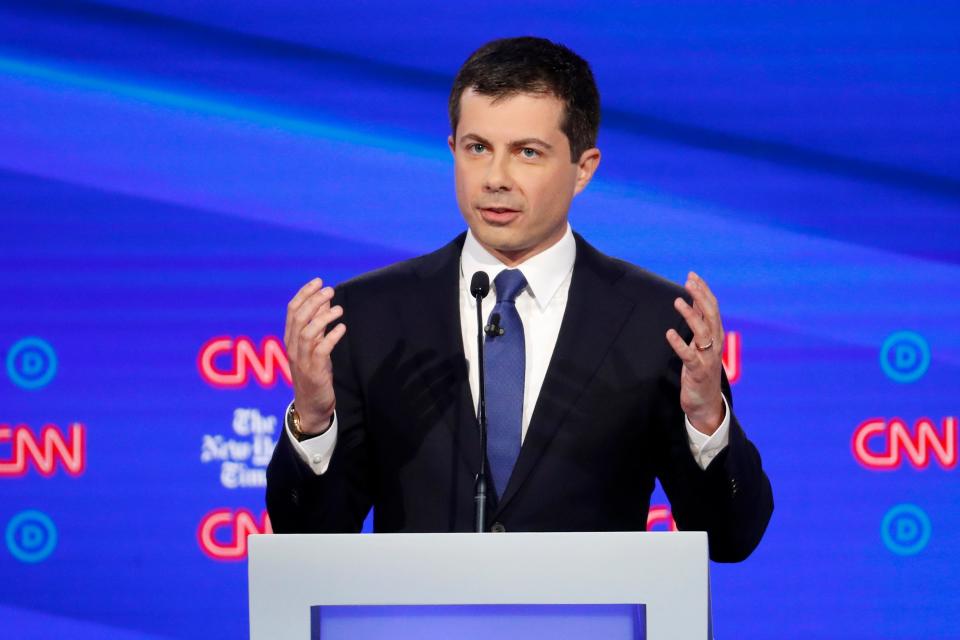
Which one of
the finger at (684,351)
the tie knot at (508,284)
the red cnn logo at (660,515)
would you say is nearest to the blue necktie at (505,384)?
the tie knot at (508,284)

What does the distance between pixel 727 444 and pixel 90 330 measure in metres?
1.93

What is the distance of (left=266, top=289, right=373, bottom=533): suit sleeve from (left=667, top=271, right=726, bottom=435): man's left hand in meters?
0.54

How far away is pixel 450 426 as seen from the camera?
2035 millimetres

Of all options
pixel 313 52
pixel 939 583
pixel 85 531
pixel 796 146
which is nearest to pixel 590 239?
pixel 796 146

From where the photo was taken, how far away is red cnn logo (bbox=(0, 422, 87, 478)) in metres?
3.24

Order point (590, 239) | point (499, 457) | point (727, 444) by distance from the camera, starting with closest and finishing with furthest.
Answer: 1. point (727, 444)
2. point (499, 457)
3. point (590, 239)

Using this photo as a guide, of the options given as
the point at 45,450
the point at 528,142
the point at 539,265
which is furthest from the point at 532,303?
the point at 45,450

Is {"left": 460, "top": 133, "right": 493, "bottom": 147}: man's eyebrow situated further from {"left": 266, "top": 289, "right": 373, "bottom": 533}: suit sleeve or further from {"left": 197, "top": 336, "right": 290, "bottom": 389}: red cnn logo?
{"left": 197, "top": 336, "right": 290, "bottom": 389}: red cnn logo

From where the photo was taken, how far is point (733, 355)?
3.19 m

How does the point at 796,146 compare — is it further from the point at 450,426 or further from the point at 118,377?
the point at 118,377

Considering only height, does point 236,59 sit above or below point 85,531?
above

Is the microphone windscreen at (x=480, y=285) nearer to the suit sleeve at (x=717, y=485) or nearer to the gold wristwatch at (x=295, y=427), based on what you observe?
the gold wristwatch at (x=295, y=427)

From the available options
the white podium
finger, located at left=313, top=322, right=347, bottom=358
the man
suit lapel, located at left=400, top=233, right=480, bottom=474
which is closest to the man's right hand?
finger, located at left=313, top=322, right=347, bottom=358

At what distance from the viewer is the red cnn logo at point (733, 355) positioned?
10.4 feet
